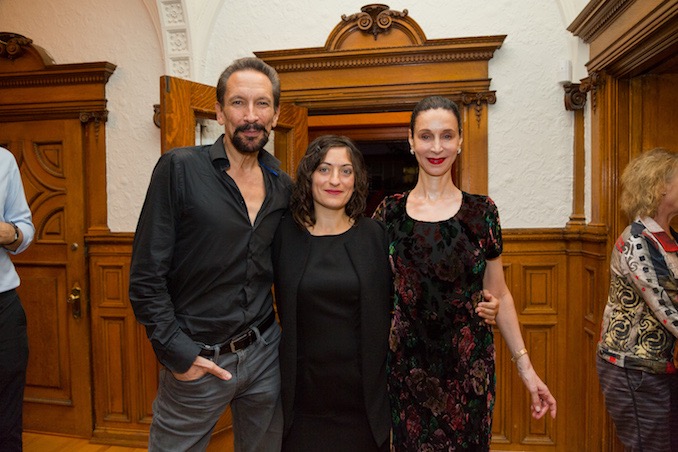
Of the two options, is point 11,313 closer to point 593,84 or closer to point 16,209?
point 16,209

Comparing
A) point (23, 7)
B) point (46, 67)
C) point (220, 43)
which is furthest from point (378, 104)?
point (23, 7)

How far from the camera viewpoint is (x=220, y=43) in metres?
3.28

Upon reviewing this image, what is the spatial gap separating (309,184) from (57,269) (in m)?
2.45

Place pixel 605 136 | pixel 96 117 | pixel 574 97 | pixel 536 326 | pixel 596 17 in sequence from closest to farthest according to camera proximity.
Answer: pixel 596 17 → pixel 605 136 → pixel 574 97 → pixel 536 326 → pixel 96 117

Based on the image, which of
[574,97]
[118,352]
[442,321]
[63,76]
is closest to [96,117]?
[63,76]

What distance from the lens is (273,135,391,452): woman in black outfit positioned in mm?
1622

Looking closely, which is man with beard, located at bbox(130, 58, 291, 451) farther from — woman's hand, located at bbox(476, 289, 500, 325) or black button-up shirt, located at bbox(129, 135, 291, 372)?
woman's hand, located at bbox(476, 289, 500, 325)

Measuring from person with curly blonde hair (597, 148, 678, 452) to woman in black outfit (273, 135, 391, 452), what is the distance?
1061 millimetres

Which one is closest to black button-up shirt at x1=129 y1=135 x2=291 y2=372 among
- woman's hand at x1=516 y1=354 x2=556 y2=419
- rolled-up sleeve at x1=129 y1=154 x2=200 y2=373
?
rolled-up sleeve at x1=129 y1=154 x2=200 y2=373

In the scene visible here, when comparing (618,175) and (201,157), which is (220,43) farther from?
(618,175)

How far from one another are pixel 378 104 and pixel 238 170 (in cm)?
161

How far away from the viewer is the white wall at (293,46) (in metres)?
3.02

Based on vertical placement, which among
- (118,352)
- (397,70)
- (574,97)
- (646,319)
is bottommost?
(118,352)

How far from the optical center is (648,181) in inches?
85.8
